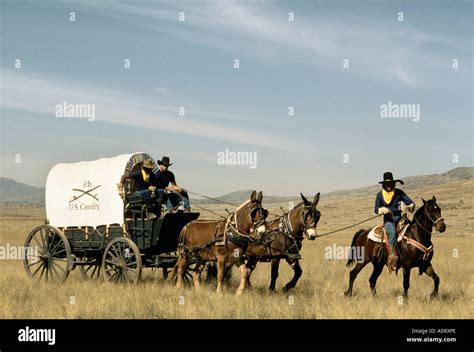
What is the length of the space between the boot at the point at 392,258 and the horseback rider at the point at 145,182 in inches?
190

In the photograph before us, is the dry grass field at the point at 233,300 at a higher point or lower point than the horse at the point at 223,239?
Result: lower

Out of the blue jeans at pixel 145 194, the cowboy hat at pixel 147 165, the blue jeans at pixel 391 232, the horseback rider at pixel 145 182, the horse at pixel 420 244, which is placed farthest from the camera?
the cowboy hat at pixel 147 165

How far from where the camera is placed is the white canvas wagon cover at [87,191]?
1356cm

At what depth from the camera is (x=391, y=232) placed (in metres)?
12.3

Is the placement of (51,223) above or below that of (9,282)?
above

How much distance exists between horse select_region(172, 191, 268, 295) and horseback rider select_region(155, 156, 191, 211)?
2.09 ft

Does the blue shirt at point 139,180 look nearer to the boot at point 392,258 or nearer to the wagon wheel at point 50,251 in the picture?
the wagon wheel at point 50,251

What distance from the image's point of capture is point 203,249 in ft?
42.3

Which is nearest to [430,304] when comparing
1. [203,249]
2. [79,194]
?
[203,249]

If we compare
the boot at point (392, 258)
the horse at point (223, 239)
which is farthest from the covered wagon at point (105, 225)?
the boot at point (392, 258)

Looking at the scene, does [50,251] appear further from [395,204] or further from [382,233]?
[395,204]
